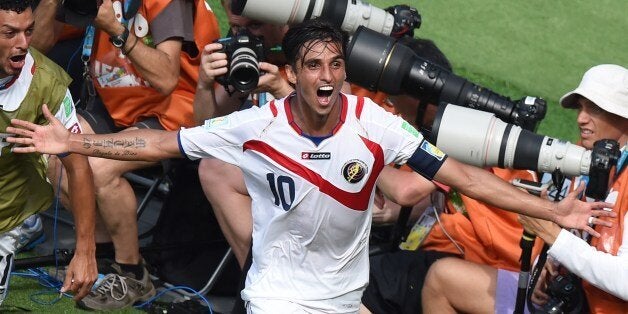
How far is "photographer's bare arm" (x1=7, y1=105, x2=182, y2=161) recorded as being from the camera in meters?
5.07

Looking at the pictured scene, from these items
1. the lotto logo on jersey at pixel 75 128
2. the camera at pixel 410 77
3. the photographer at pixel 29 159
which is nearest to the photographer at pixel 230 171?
the camera at pixel 410 77

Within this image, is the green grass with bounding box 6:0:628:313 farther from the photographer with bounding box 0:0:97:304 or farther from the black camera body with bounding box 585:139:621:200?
the photographer with bounding box 0:0:97:304

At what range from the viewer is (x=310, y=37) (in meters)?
5.09

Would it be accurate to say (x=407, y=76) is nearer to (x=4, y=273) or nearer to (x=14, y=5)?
(x=14, y=5)

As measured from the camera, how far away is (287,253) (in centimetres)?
521

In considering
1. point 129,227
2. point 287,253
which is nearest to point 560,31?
point 129,227

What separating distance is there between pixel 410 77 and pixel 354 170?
2.80 ft

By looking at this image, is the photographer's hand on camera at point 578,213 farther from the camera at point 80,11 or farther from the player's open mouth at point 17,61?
the camera at point 80,11

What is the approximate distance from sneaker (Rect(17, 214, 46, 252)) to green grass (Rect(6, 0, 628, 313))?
8.90ft

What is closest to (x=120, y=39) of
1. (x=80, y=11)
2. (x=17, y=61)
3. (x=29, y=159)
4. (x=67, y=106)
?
(x=80, y=11)

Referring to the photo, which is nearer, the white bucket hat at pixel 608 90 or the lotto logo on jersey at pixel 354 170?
the lotto logo on jersey at pixel 354 170

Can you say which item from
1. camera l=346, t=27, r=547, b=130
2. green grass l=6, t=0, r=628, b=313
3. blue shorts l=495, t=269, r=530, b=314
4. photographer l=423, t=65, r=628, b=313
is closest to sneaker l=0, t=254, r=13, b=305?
camera l=346, t=27, r=547, b=130

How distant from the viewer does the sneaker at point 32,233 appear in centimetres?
666

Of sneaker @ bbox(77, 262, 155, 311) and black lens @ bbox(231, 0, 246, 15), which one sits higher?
black lens @ bbox(231, 0, 246, 15)
